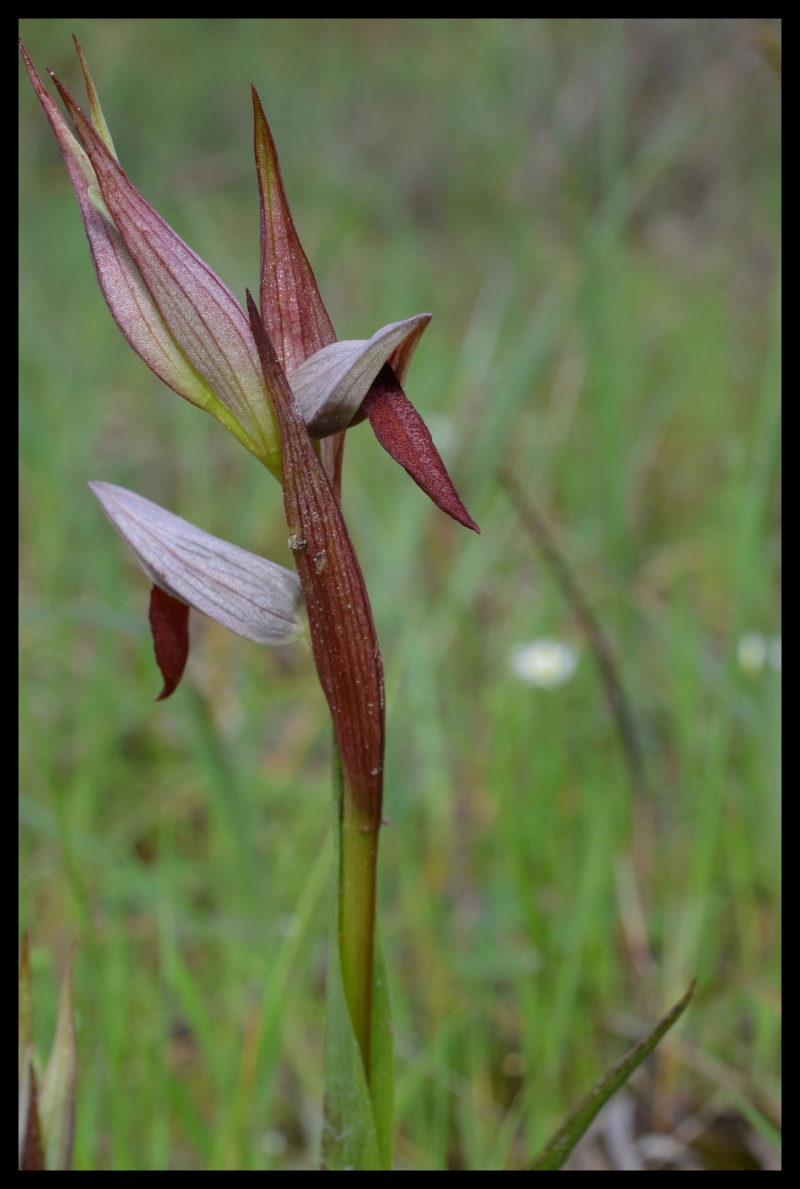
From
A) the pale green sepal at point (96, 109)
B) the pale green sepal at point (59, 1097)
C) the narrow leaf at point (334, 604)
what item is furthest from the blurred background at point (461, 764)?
the pale green sepal at point (96, 109)

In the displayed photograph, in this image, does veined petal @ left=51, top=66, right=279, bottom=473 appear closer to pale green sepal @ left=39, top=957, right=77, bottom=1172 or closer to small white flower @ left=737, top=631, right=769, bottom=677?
pale green sepal @ left=39, top=957, right=77, bottom=1172

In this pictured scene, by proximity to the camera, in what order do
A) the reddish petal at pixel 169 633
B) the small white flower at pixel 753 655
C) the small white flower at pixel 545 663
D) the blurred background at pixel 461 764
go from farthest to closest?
the small white flower at pixel 545 663, the small white flower at pixel 753 655, the blurred background at pixel 461 764, the reddish petal at pixel 169 633

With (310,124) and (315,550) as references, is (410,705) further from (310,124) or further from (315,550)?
(310,124)

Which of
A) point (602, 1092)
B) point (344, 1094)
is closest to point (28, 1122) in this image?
point (344, 1094)

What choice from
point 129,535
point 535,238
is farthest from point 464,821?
point 535,238

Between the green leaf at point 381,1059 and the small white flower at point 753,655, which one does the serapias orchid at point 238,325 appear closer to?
the green leaf at point 381,1059

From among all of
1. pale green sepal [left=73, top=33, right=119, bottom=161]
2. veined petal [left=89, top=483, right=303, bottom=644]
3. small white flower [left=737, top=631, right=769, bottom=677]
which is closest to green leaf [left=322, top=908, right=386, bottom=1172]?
veined petal [left=89, top=483, right=303, bottom=644]
